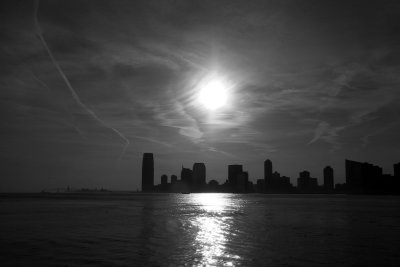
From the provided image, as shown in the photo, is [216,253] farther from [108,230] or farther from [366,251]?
[108,230]

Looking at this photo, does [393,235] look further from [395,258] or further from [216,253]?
[216,253]

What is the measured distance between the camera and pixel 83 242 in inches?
1793

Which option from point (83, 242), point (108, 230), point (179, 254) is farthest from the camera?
point (108, 230)

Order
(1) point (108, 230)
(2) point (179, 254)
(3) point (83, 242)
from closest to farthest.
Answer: (2) point (179, 254) → (3) point (83, 242) → (1) point (108, 230)

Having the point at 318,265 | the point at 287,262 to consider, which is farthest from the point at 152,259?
the point at 318,265

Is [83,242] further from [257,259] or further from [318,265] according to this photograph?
[318,265]

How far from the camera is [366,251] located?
134ft

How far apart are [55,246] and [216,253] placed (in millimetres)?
19232

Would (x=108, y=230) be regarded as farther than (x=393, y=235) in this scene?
Yes

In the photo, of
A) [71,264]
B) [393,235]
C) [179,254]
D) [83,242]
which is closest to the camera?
[71,264]

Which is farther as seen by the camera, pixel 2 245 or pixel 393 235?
pixel 393 235

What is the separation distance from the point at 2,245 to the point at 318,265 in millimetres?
35503

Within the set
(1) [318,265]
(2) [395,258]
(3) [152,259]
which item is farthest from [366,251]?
(3) [152,259]

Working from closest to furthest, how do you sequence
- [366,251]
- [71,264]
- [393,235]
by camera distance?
[71,264]
[366,251]
[393,235]
